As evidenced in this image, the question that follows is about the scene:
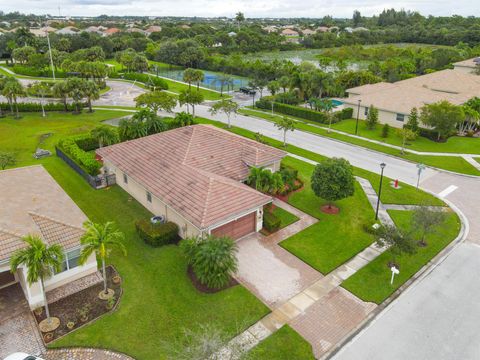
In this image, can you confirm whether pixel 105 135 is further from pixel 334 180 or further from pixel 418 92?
pixel 418 92

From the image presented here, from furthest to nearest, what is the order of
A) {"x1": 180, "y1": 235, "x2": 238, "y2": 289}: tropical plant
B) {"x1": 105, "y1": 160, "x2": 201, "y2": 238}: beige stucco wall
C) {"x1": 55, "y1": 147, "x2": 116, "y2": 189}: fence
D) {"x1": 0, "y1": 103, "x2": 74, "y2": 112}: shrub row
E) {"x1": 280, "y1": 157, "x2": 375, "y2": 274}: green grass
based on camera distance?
{"x1": 0, "y1": 103, "x2": 74, "y2": 112}: shrub row → {"x1": 55, "y1": 147, "x2": 116, "y2": 189}: fence → {"x1": 105, "y1": 160, "x2": 201, "y2": 238}: beige stucco wall → {"x1": 280, "y1": 157, "x2": 375, "y2": 274}: green grass → {"x1": 180, "y1": 235, "x2": 238, "y2": 289}: tropical plant

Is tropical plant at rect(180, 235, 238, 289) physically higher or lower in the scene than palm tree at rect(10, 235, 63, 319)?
lower

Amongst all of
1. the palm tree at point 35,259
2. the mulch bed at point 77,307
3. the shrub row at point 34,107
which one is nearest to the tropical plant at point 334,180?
the mulch bed at point 77,307

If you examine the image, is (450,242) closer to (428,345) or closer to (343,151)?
(428,345)

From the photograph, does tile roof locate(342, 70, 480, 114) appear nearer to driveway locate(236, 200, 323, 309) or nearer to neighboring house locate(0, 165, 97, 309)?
driveway locate(236, 200, 323, 309)

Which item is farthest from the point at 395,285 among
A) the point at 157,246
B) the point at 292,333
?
the point at 157,246

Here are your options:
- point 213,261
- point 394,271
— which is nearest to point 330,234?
point 394,271

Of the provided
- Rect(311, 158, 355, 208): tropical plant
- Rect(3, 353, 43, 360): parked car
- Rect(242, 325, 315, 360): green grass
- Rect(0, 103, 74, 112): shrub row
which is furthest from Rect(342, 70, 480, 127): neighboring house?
Rect(3, 353, 43, 360): parked car
